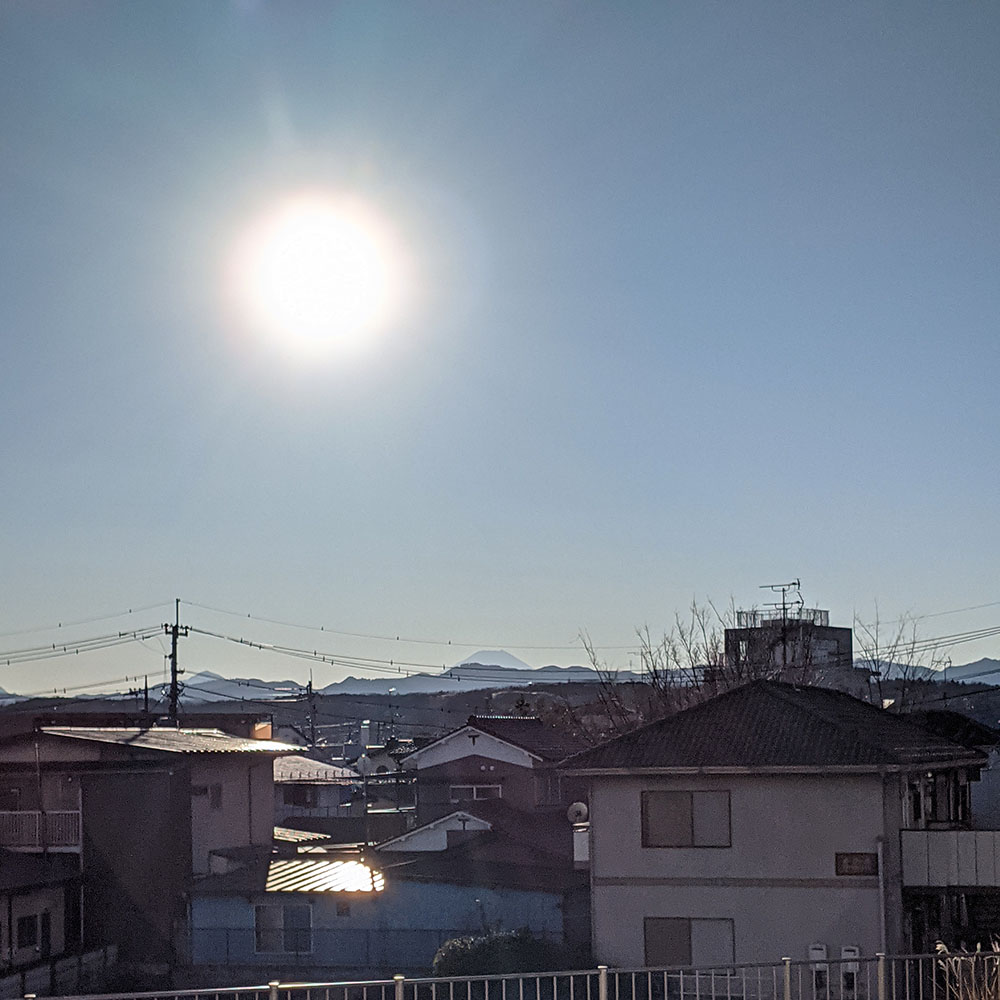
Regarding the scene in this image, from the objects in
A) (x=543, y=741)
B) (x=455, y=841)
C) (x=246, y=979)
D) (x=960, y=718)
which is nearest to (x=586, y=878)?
(x=455, y=841)

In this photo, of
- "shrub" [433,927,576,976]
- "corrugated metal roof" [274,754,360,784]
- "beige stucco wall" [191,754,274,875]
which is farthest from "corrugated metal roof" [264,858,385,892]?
"corrugated metal roof" [274,754,360,784]

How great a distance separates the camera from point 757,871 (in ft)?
90.8

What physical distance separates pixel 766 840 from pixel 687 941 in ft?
9.18

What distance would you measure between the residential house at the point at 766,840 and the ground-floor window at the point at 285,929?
9.08 metres

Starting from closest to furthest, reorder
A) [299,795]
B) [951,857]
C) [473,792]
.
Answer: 1. [951,857]
2. [473,792]
3. [299,795]

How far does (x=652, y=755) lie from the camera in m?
28.8

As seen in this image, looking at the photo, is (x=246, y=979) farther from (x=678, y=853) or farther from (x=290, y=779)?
(x=290, y=779)

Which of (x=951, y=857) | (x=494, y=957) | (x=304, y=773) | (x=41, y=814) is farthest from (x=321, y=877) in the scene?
(x=304, y=773)

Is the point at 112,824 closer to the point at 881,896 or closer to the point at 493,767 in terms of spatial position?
the point at 493,767

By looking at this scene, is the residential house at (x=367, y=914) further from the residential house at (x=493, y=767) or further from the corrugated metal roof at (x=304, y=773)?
the corrugated metal roof at (x=304, y=773)

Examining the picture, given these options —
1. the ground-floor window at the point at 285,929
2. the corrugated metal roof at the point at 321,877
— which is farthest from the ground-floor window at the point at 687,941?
the ground-floor window at the point at 285,929

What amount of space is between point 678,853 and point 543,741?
22.1 m

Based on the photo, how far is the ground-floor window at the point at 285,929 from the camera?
112 feet

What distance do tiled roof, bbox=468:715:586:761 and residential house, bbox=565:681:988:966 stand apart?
19.0 meters
